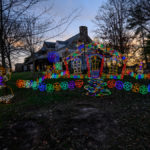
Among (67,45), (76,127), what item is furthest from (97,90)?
(67,45)

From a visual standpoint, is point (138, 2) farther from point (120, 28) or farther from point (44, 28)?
point (44, 28)

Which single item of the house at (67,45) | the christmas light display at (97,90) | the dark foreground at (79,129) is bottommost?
the dark foreground at (79,129)

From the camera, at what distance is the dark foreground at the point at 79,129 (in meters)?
2.70

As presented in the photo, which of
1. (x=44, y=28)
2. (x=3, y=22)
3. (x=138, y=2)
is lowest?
(x=44, y=28)

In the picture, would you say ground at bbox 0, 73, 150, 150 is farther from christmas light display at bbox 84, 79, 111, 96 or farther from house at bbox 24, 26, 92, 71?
house at bbox 24, 26, 92, 71

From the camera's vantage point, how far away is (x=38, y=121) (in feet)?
12.7

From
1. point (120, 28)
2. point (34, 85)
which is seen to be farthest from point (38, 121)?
point (120, 28)

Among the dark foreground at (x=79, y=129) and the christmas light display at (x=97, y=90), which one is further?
the christmas light display at (x=97, y=90)

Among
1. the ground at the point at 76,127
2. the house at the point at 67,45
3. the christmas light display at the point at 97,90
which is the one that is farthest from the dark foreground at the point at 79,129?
the house at the point at 67,45

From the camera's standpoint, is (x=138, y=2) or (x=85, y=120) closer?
(x=85, y=120)

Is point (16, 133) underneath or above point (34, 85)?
underneath

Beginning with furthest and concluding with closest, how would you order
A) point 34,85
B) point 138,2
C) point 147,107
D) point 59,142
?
point 138,2 → point 34,85 → point 147,107 → point 59,142

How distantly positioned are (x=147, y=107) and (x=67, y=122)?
3.60 m

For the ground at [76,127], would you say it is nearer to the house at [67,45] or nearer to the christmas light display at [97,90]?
the christmas light display at [97,90]
